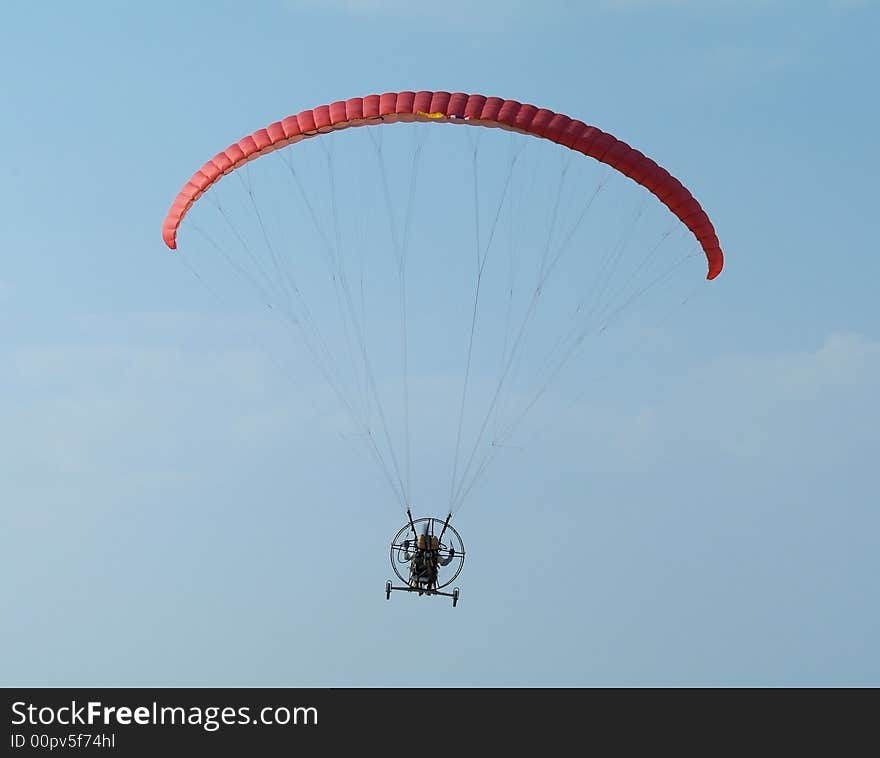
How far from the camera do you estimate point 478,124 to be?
1134 inches

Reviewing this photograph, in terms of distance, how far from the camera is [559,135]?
29172mm

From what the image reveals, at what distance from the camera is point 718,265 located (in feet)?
103

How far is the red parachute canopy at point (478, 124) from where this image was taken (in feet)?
94.3

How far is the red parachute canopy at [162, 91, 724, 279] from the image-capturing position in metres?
28.8
